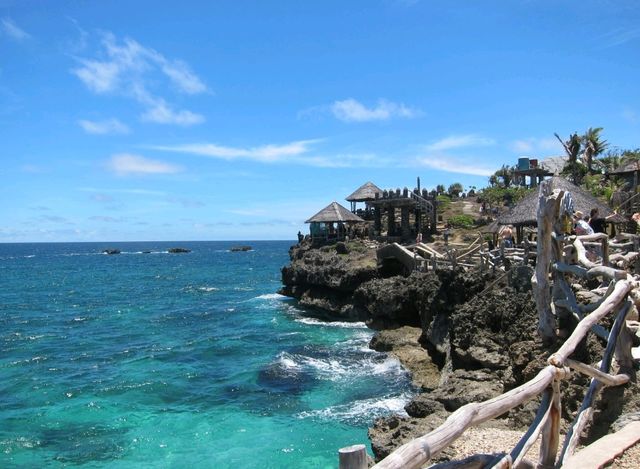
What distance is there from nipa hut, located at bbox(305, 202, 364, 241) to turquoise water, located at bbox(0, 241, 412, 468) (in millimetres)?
9149

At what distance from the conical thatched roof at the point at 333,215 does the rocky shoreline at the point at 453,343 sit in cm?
986

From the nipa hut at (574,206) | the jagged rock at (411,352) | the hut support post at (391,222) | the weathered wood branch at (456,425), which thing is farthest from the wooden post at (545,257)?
the hut support post at (391,222)

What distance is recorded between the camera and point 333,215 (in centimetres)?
4312

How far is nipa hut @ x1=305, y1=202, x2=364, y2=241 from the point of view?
4306 cm

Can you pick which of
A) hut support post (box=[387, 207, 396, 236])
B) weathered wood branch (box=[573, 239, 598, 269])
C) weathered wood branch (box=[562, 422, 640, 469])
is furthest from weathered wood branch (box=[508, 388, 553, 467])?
hut support post (box=[387, 207, 396, 236])

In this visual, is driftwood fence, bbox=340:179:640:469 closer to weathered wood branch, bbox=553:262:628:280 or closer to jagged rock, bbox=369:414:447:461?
weathered wood branch, bbox=553:262:628:280

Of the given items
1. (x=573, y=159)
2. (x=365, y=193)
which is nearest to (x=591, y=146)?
(x=573, y=159)

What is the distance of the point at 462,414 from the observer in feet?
15.9

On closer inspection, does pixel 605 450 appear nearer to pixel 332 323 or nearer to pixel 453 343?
pixel 453 343

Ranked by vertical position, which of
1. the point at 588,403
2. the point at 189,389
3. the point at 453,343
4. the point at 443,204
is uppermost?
the point at 443,204

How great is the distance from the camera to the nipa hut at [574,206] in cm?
2209

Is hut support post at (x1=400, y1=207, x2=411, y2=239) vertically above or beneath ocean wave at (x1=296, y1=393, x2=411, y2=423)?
above

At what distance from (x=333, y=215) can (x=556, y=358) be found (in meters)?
37.2

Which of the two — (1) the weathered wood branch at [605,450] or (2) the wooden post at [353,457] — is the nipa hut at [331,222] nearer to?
(1) the weathered wood branch at [605,450]
